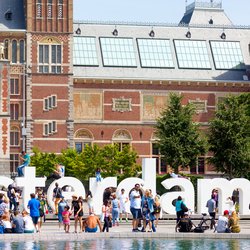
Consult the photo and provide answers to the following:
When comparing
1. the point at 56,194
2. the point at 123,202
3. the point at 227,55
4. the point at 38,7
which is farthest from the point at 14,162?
the point at 123,202

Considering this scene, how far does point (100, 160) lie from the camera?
77688 millimetres

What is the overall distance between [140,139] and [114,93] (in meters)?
3.83

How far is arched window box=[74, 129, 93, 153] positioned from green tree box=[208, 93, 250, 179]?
1299cm

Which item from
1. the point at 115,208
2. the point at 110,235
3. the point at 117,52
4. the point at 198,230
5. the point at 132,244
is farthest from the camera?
the point at 117,52

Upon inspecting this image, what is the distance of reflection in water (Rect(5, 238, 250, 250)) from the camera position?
3625 centimetres

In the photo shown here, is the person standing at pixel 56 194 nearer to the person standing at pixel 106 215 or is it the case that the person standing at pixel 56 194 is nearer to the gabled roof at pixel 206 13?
the person standing at pixel 106 215

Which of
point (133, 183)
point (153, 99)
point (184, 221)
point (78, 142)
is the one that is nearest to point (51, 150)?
point (78, 142)

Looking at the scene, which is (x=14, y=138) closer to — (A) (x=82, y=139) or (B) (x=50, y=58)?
(A) (x=82, y=139)

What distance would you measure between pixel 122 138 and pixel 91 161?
9.44 m

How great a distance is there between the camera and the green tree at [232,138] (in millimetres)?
74188

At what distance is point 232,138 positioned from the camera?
74.1m

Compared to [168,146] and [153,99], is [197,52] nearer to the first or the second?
[153,99]

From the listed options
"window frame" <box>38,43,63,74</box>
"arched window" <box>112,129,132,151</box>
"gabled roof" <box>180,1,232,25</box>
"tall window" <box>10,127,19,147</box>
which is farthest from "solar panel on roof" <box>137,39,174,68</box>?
"tall window" <box>10,127,19,147</box>

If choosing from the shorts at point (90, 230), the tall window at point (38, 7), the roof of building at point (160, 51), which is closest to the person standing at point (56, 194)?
the shorts at point (90, 230)
